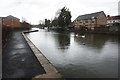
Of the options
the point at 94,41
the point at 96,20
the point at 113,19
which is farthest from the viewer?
the point at 113,19

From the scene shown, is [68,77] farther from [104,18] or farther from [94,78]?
[104,18]

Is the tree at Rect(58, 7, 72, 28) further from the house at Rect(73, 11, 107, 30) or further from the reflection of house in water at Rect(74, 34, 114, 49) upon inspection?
the reflection of house in water at Rect(74, 34, 114, 49)

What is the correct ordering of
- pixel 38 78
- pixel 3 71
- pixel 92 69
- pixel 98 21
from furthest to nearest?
pixel 98 21 < pixel 92 69 < pixel 3 71 < pixel 38 78

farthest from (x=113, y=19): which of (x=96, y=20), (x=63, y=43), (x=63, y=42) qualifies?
(x=63, y=43)

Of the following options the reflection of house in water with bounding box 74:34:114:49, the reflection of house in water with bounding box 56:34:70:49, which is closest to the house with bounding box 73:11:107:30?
the reflection of house in water with bounding box 56:34:70:49

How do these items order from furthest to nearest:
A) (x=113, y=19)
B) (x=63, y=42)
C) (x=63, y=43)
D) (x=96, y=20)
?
(x=113, y=19) → (x=96, y=20) → (x=63, y=42) → (x=63, y=43)

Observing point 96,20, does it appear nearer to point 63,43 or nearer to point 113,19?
point 113,19

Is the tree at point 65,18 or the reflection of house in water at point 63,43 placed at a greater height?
the tree at point 65,18

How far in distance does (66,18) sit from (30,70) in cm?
6243

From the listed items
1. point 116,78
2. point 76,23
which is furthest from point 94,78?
point 76,23

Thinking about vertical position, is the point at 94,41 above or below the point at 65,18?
below

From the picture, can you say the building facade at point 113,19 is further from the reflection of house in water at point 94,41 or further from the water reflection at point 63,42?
the reflection of house in water at point 94,41

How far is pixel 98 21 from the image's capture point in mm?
67125

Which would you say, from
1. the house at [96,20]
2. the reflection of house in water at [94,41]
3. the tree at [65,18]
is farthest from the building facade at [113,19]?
the reflection of house in water at [94,41]
